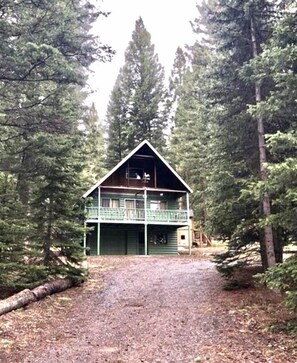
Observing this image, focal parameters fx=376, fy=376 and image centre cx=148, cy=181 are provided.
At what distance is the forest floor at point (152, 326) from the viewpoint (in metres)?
6.46

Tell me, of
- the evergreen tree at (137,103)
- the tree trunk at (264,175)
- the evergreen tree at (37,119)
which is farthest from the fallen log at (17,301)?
the evergreen tree at (137,103)

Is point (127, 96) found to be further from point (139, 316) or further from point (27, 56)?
point (139, 316)

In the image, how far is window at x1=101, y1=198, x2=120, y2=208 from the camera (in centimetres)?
2734

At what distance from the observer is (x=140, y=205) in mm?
28188

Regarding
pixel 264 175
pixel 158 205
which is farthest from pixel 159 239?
pixel 264 175

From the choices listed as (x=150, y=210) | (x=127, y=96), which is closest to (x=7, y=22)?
(x=150, y=210)

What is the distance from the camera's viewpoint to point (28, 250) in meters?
11.1

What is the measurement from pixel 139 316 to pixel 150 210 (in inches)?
678

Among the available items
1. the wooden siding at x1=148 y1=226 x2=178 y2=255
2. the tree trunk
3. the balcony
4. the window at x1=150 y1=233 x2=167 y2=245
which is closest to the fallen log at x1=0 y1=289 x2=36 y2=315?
the tree trunk

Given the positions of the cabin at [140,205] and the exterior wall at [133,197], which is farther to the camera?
the exterior wall at [133,197]

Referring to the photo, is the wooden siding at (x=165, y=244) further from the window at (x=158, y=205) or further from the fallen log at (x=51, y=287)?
the fallen log at (x=51, y=287)

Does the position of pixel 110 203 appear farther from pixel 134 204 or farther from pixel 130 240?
pixel 130 240

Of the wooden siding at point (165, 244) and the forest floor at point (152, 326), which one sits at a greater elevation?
the wooden siding at point (165, 244)

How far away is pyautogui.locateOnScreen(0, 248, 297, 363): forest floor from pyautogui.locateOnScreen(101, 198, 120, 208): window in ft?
46.5
